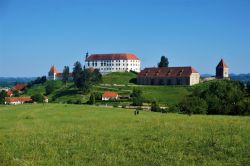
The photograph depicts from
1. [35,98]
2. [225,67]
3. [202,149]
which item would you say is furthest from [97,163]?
[225,67]

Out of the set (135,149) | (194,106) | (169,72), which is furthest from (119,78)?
(135,149)

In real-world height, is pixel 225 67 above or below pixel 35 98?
above

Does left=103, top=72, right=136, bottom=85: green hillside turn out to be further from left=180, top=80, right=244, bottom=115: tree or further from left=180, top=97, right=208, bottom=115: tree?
left=180, top=97, right=208, bottom=115: tree

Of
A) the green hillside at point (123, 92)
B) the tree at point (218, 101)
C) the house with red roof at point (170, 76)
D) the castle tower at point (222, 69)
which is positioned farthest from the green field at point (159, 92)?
the tree at point (218, 101)

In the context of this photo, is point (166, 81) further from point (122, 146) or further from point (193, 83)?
point (122, 146)

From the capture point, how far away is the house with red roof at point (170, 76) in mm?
159125

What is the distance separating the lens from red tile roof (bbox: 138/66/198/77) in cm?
16050

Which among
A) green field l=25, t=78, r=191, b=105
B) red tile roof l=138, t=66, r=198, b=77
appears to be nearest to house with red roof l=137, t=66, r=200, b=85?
red tile roof l=138, t=66, r=198, b=77

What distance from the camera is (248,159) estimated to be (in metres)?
14.0

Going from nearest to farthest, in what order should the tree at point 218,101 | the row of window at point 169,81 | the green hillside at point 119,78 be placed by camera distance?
1. the tree at point 218,101
2. the row of window at point 169,81
3. the green hillside at point 119,78

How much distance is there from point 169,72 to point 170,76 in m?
2.42

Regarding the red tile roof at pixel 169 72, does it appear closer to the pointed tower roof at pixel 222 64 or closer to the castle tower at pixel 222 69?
the castle tower at pixel 222 69

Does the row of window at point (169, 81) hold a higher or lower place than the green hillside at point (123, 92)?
higher

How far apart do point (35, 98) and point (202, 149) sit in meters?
108
